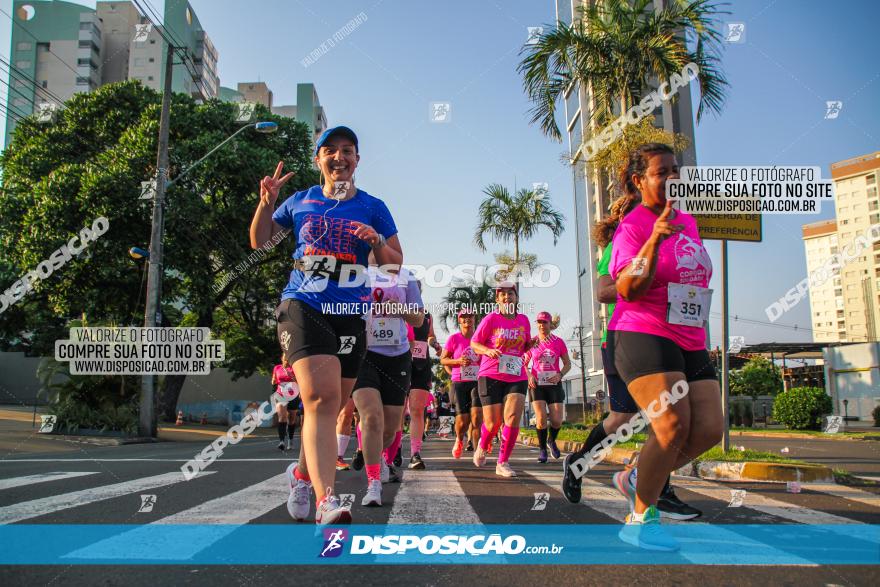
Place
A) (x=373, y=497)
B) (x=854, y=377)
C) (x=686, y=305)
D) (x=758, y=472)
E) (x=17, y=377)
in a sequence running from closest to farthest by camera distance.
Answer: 1. (x=686, y=305)
2. (x=373, y=497)
3. (x=758, y=472)
4. (x=17, y=377)
5. (x=854, y=377)

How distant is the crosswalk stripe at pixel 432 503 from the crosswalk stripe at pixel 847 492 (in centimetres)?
306

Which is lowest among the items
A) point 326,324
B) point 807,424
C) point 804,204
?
point 807,424

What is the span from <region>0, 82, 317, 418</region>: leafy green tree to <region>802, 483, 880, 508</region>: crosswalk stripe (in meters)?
21.1

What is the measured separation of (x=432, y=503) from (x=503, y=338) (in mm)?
3460

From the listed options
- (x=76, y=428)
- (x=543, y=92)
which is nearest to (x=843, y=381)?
(x=543, y=92)

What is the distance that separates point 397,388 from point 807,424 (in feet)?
67.3

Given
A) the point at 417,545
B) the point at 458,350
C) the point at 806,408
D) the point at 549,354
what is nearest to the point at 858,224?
the point at 806,408

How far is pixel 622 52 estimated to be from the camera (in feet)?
39.9

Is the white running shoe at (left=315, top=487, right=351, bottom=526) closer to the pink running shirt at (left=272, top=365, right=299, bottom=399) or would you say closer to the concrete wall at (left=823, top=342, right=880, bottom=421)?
the pink running shirt at (left=272, top=365, right=299, bottom=399)

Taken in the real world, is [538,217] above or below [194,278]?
above

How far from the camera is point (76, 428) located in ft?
52.9

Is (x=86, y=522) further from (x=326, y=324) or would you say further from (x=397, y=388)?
(x=397, y=388)

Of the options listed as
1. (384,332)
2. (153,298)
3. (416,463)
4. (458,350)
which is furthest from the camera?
(153,298)

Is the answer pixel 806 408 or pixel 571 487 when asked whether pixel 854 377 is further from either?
pixel 571 487
